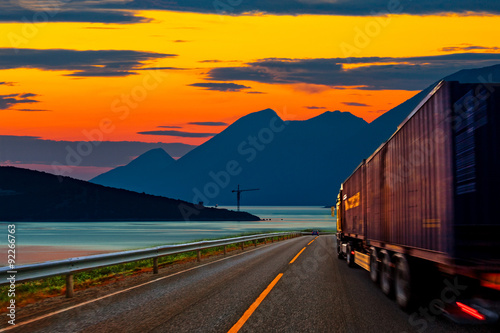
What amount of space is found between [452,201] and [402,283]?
119 inches

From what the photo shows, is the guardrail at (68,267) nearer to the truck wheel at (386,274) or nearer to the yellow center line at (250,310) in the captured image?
the yellow center line at (250,310)

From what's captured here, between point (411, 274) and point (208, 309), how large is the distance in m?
3.67

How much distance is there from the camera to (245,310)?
32.1 feet

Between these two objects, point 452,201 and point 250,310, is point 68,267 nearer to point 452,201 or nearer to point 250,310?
point 250,310

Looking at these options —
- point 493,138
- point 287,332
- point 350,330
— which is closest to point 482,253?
point 493,138

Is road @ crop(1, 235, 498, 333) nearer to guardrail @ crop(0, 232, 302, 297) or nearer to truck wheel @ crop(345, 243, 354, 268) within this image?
guardrail @ crop(0, 232, 302, 297)

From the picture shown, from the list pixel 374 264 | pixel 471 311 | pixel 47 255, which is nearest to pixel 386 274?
pixel 374 264

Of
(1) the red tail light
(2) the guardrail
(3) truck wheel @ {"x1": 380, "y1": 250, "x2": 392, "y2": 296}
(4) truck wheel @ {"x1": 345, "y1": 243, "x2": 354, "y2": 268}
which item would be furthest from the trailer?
(4) truck wheel @ {"x1": 345, "y1": 243, "x2": 354, "y2": 268}

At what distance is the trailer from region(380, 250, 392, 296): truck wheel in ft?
1.38

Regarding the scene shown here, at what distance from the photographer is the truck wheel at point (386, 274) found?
37.4ft

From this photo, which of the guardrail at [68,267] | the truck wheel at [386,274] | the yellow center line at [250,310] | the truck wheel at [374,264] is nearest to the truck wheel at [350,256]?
the truck wheel at [374,264]

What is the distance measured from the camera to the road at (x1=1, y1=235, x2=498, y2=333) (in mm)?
8430

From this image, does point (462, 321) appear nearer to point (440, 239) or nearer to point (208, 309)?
point (440, 239)

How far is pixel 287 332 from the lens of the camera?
8.04 metres
